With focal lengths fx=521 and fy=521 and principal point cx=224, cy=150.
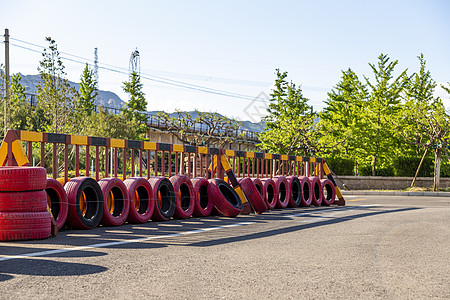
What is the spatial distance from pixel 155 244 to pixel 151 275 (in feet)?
7.14

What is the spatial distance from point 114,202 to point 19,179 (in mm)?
2708

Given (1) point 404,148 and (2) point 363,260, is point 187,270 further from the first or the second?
(1) point 404,148

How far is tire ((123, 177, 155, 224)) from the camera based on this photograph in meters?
10.0

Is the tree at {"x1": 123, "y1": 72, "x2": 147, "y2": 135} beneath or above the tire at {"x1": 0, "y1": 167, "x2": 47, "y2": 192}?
above

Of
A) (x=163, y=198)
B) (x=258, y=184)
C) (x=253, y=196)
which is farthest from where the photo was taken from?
(x=258, y=184)

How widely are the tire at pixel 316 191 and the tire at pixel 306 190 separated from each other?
175 millimetres

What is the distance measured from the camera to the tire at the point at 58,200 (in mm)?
8542

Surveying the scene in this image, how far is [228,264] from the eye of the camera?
5613 millimetres

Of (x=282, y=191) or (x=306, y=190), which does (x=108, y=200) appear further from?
(x=306, y=190)

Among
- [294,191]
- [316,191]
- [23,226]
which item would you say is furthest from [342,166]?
[23,226]

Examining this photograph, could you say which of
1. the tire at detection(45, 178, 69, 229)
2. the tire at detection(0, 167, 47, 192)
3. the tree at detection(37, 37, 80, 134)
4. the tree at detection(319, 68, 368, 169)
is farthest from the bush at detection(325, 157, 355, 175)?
the tire at detection(0, 167, 47, 192)

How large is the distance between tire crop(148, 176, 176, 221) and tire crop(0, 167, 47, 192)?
3124 millimetres

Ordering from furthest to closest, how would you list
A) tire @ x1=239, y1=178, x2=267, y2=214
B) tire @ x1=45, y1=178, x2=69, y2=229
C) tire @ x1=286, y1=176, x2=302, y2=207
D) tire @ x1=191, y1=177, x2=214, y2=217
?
1. tire @ x1=286, y1=176, x2=302, y2=207
2. tire @ x1=239, y1=178, x2=267, y2=214
3. tire @ x1=191, y1=177, x2=214, y2=217
4. tire @ x1=45, y1=178, x2=69, y2=229

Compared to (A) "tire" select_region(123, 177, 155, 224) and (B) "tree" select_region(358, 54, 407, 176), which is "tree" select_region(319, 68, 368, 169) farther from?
(A) "tire" select_region(123, 177, 155, 224)
